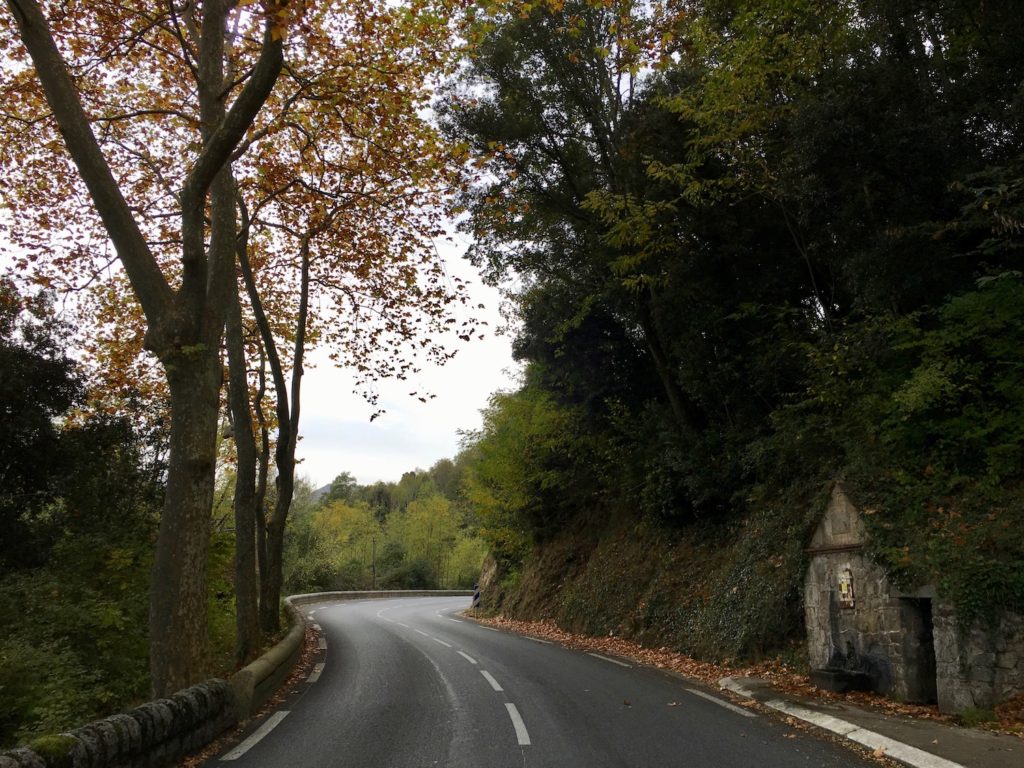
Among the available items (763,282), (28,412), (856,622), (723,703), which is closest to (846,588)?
(856,622)

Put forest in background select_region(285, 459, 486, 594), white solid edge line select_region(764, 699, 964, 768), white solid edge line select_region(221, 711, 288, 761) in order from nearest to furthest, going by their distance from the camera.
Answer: white solid edge line select_region(764, 699, 964, 768) < white solid edge line select_region(221, 711, 288, 761) < forest in background select_region(285, 459, 486, 594)

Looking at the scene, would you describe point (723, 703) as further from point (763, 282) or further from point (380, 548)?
point (380, 548)

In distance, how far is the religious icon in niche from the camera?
33.2 ft

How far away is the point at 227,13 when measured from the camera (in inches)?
355

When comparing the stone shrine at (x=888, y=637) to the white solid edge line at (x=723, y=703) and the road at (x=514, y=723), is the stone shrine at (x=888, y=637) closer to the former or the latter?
the white solid edge line at (x=723, y=703)

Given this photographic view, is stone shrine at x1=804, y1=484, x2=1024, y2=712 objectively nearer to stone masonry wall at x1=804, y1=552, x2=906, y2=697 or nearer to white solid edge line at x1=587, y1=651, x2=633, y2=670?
stone masonry wall at x1=804, y1=552, x2=906, y2=697

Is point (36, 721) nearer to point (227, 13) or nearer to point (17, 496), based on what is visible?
point (17, 496)

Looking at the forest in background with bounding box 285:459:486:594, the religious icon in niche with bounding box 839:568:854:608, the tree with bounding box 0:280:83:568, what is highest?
the tree with bounding box 0:280:83:568

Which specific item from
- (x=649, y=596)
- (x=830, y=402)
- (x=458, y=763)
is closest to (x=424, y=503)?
(x=649, y=596)

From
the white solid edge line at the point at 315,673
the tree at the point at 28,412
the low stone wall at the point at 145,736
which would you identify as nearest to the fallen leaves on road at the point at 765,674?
the white solid edge line at the point at 315,673

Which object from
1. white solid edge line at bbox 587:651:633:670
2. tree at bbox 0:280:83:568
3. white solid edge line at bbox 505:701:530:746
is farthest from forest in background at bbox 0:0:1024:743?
white solid edge line at bbox 505:701:530:746

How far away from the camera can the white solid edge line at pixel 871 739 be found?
607 centimetres

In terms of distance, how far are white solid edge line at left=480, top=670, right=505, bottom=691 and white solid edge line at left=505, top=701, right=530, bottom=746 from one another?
1.27 metres

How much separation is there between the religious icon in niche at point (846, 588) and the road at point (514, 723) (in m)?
2.35
